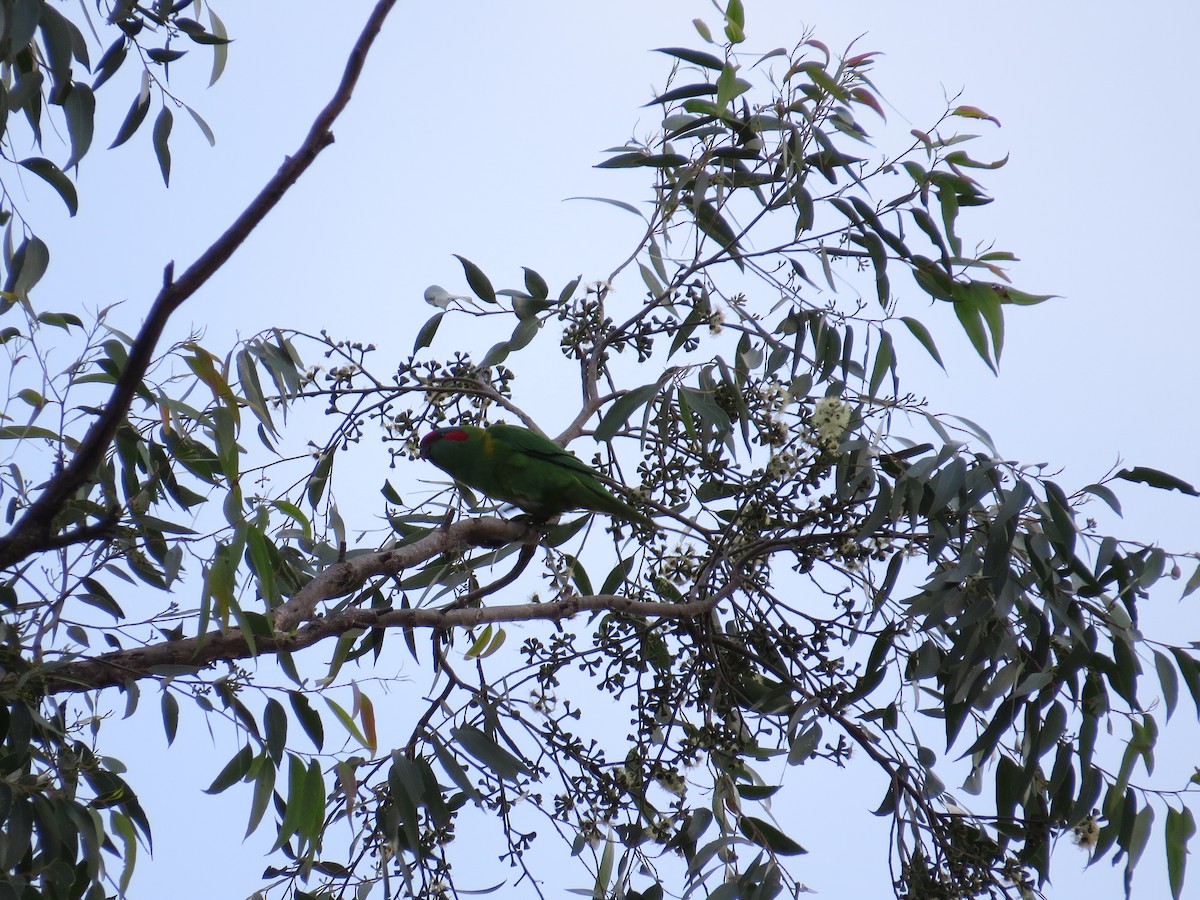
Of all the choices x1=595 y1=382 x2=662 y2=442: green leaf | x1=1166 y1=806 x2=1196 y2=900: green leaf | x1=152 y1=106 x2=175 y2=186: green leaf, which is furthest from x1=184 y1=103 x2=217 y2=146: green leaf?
x1=1166 y1=806 x2=1196 y2=900: green leaf

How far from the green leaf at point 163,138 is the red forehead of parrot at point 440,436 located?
113 cm

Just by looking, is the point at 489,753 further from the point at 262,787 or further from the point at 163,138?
the point at 163,138

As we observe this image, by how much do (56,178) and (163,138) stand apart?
31 cm

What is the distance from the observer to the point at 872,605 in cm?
281

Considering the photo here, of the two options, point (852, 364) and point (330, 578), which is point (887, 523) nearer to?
point (852, 364)

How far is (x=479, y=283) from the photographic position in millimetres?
3066

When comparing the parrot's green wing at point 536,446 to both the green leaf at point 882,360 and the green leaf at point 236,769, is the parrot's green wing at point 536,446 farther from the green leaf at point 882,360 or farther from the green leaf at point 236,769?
the green leaf at point 236,769

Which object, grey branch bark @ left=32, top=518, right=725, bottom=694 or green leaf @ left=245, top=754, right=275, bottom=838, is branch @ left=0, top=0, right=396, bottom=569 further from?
green leaf @ left=245, top=754, right=275, bottom=838

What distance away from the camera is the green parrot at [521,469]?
348 cm

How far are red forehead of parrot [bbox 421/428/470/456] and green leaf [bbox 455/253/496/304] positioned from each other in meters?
0.58

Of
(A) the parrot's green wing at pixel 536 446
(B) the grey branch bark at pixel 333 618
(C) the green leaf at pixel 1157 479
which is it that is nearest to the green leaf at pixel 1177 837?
(C) the green leaf at pixel 1157 479

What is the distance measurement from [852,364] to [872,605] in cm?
80

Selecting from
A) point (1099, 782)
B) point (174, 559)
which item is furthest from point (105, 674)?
point (1099, 782)

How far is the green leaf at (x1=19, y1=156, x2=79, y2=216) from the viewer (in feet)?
8.84
